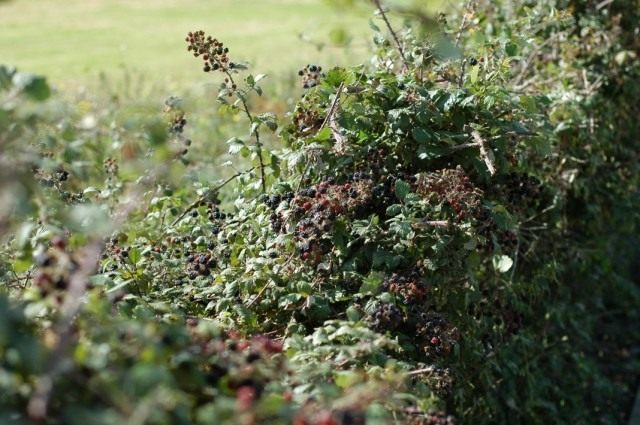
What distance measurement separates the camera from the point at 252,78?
364 cm

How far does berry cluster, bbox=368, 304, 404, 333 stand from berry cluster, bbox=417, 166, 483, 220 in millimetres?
465

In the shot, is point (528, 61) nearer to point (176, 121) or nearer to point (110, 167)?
point (176, 121)

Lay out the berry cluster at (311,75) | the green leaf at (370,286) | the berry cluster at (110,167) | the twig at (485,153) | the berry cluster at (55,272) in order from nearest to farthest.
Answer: the berry cluster at (55,272) < the green leaf at (370,286) < the twig at (485,153) < the berry cluster at (311,75) < the berry cluster at (110,167)

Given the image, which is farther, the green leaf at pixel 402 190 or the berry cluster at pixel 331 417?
the green leaf at pixel 402 190

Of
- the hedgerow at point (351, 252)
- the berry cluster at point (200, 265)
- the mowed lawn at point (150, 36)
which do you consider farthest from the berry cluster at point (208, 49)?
the mowed lawn at point (150, 36)

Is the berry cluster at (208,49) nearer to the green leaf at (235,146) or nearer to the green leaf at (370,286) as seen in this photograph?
the green leaf at (235,146)

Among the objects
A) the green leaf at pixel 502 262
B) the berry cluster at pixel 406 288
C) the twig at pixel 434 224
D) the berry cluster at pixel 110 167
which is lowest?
the berry cluster at pixel 110 167

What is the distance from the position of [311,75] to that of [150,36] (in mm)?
16081

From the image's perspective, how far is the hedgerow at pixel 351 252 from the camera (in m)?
1.93

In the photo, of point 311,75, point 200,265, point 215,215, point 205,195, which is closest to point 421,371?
point 200,265

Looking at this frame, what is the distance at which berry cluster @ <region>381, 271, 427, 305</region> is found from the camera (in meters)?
3.09

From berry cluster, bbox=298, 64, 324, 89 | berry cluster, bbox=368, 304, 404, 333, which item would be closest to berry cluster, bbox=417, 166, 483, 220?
berry cluster, bbox=368, 304, 404, 333

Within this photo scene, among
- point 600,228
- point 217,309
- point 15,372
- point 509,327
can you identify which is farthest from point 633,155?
point 15,372

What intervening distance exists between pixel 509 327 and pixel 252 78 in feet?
4.32
